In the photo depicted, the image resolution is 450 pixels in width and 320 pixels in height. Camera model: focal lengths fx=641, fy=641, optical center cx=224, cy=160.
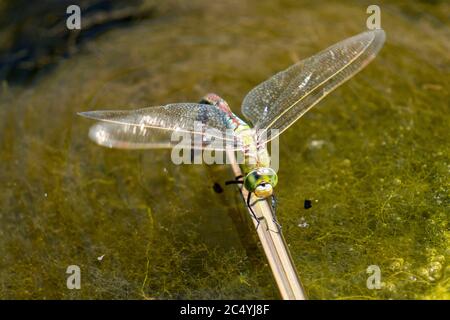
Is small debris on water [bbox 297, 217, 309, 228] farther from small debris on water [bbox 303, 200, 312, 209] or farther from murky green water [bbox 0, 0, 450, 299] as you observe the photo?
small debris on water [bbox 303, 200, 312, 209]

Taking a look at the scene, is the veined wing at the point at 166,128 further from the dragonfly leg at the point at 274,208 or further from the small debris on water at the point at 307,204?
the small debris on water at the point at 307,204

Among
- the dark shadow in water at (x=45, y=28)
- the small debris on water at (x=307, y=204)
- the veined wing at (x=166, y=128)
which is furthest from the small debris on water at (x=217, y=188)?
the dark shadow in water at (x=45, y=28)

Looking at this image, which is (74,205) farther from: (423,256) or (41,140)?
(423,256)

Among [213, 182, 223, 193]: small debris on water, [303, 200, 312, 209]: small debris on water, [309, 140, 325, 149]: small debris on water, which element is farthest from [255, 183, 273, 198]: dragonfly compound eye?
[309, 140, 325, 149]: small debris on water

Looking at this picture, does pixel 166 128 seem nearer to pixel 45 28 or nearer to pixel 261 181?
pixel 261 181

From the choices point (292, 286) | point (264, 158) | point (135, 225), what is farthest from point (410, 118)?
point (135, 225)

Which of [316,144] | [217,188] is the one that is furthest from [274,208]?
[316,144]
